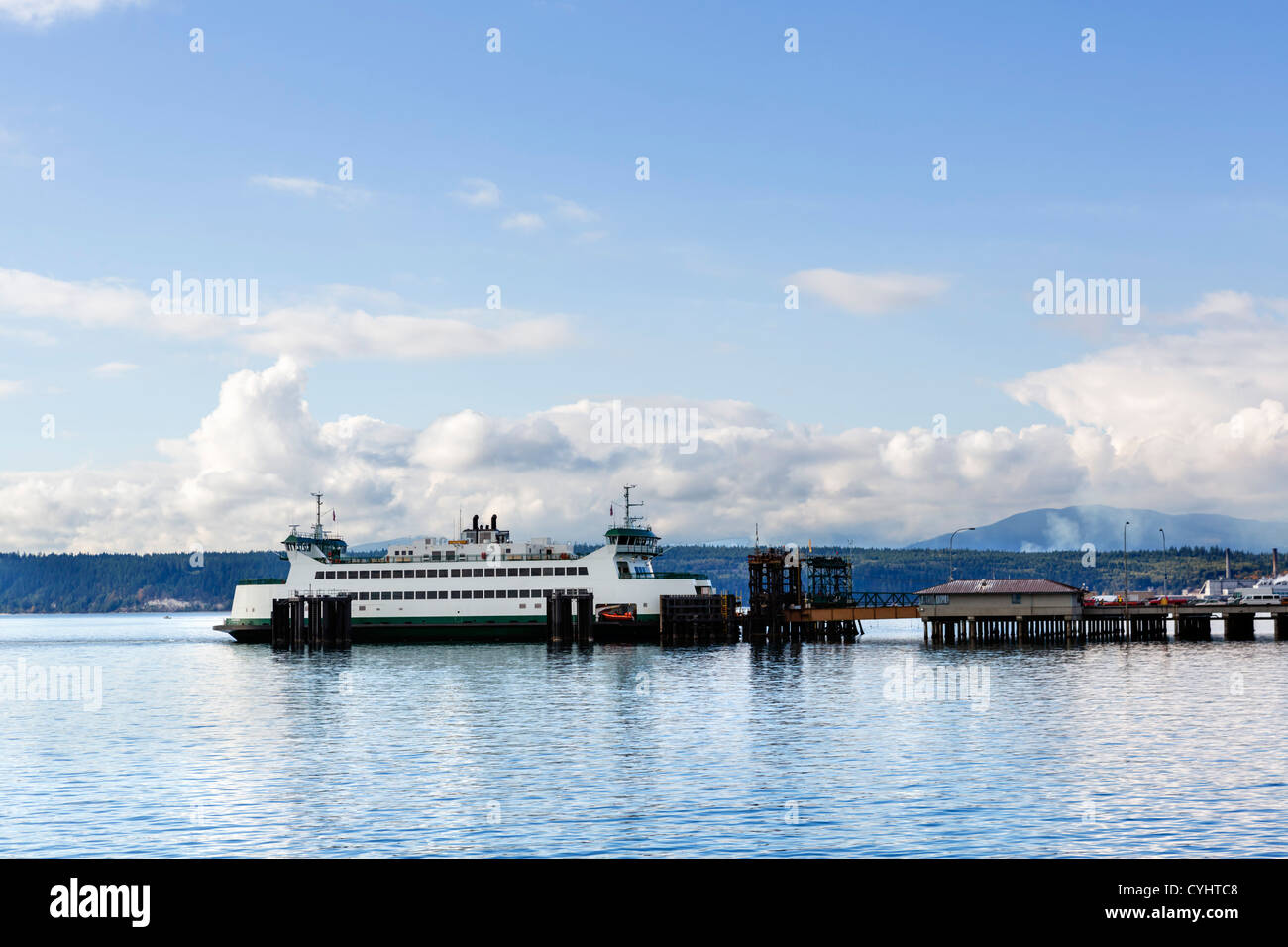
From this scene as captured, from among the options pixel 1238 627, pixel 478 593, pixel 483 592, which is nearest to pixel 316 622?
pixel 478 593

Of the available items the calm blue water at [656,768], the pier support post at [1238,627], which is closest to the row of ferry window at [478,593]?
the calm blue water at [656,768]

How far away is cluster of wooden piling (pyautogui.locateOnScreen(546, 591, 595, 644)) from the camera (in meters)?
110

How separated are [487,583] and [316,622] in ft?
57.6

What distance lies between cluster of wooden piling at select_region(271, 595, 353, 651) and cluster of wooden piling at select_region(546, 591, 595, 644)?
66.9 feet

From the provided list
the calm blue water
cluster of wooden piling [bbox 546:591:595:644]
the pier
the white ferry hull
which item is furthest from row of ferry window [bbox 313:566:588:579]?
the calm blue water

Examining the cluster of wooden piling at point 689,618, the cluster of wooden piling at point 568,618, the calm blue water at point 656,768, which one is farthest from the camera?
the cluster of wooden piling at point 689,618

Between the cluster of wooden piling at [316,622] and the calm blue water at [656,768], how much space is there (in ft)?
126

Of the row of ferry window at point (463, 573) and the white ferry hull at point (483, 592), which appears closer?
the white ferry hull at point (483, 592)

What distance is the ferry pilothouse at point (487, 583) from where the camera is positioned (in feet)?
373

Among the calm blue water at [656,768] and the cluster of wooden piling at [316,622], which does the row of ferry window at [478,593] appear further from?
the calm blue water at [656,768]

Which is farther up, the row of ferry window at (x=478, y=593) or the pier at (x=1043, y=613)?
the row of ferry window at (x=478, y=593)

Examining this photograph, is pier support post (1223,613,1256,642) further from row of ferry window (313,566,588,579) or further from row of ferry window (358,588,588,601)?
row of ferry window (358,588,588,601)
